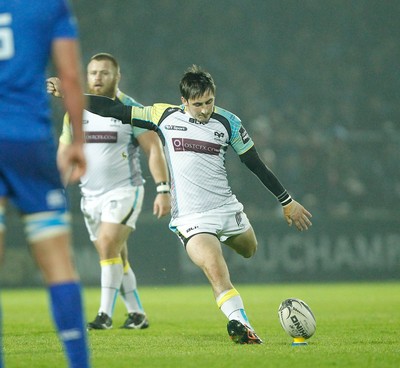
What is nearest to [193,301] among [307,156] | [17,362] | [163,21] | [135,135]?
[135,135]

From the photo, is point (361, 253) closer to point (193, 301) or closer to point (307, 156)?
point (307, 156)

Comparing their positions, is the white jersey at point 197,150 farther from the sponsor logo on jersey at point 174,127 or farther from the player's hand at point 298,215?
the player's hand at point 298,215

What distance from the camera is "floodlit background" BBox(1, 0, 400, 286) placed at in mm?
17250

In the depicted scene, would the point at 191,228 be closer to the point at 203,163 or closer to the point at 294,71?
the point at 203,163

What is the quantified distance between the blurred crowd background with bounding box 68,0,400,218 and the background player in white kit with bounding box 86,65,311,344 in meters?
10.2

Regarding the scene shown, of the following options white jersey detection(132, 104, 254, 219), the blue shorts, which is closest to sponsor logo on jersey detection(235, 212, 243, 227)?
white jersey detection(132, 104, 254, 219)

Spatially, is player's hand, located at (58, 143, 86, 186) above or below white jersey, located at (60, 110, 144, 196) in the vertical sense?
below

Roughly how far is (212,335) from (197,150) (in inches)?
64.0

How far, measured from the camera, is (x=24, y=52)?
14.4ft

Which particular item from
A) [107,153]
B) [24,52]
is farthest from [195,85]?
[24,52]

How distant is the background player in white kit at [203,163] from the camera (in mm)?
A: 7719

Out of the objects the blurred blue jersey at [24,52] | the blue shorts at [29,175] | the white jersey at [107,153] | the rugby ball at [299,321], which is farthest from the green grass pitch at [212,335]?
the blurred blue jersey at [24,52]

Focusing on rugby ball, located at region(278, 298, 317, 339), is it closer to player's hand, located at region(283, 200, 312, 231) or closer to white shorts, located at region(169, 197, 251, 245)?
player's hand, located at region(283, 200, 312, 231)

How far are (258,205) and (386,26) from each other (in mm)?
6586
